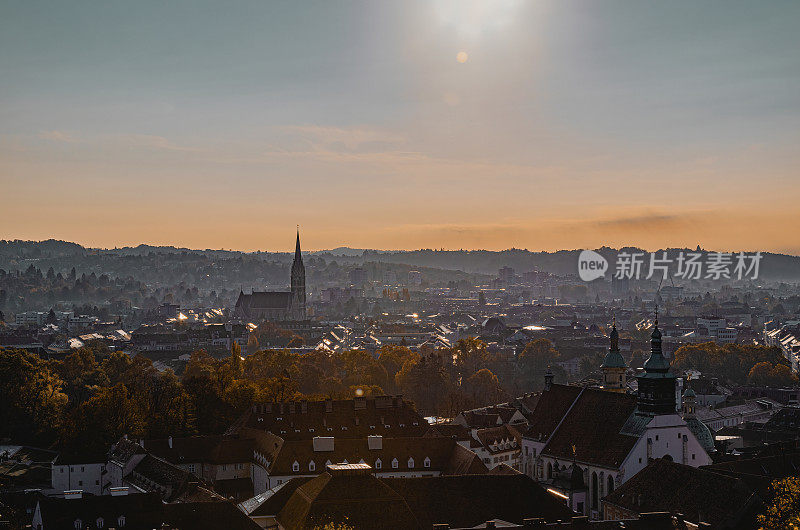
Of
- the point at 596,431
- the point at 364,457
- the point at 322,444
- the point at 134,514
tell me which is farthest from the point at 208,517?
A: the point at 596,431

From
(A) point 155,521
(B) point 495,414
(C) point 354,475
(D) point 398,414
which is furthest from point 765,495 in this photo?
(B) point 495,414

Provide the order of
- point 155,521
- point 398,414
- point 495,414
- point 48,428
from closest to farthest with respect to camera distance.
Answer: point 155,521, point 398,414, point 48,428, point 495,414

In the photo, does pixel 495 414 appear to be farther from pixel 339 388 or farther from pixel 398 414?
pixel 339 388

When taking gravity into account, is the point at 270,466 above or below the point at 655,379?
below

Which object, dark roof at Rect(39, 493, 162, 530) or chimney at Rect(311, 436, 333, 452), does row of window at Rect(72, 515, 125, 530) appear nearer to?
dark roof at Rect(39, 493, 162, 530)

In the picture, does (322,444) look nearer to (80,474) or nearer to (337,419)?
(337,419)

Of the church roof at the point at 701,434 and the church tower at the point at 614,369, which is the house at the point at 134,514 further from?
the church tower at the point at 614,369
